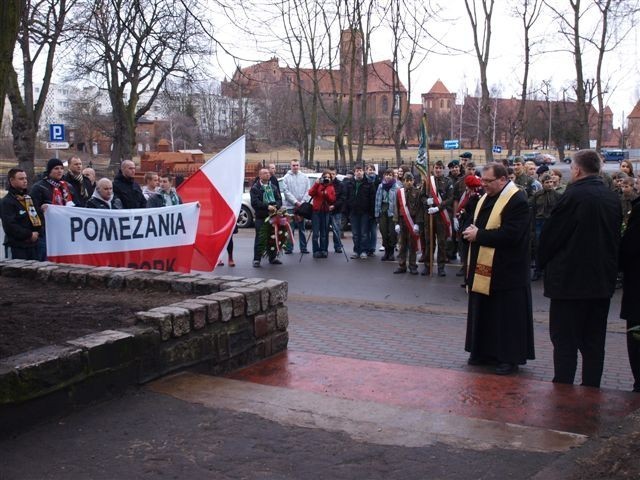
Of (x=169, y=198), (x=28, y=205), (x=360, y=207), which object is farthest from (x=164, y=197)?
(x=360, y=207)

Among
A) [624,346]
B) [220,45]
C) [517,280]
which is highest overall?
[220,45]

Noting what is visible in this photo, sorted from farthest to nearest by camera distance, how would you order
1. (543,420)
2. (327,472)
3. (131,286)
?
(131,286), (543,420), (327,472)

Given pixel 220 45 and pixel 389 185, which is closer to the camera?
pixel 220 45

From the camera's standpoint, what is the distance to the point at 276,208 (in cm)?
1368

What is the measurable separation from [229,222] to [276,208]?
9.92ft

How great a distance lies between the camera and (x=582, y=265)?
5523mm

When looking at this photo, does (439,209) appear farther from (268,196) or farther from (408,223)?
(268,196)

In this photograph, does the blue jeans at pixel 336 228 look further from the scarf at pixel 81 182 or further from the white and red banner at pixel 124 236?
the scarf at pixel 81 182

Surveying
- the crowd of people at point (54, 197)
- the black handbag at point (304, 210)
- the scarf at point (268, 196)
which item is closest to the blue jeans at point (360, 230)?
the black handbag at point (304, 210)

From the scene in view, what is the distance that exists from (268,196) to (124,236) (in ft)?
15.5

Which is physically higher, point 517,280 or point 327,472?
point 517,280

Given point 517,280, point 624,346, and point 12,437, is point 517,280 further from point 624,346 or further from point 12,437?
point 12,437

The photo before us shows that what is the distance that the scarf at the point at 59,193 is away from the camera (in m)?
9.86

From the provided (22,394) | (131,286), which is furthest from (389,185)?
(22,394)
